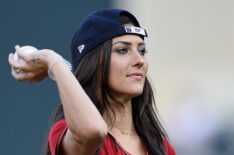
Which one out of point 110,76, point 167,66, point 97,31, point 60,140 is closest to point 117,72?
point 110,76

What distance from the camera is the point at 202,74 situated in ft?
26.5

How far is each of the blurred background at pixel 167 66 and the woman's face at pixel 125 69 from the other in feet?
8.62

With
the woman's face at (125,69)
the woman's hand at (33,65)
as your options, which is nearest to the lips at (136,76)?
the woman's face at (125,69)

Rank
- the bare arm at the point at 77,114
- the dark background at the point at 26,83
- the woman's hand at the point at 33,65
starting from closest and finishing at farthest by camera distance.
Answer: the bare arm at the point at 77,114 < the woman's hand at the point at 33,65 < the dark background at the point at 26,83

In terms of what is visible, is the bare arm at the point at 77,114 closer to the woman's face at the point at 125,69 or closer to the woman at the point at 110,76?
the woman at the point at 110,76

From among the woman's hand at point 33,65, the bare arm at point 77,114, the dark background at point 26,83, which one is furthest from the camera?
the dark background at point 26,83

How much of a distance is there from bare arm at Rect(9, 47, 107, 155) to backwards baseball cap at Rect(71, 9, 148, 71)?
1.17 feet

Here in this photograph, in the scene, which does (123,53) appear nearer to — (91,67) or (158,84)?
(91,67)

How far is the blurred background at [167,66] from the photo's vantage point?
5637 millimetres

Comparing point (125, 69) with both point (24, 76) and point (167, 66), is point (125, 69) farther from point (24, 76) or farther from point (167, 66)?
point (167, 66)

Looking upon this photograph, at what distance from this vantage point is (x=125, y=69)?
269cm

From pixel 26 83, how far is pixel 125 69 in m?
3.08

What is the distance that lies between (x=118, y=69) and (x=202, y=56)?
228 inches

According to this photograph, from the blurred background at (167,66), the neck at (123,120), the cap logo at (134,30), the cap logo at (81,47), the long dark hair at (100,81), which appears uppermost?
the cap logo at (134,30)
